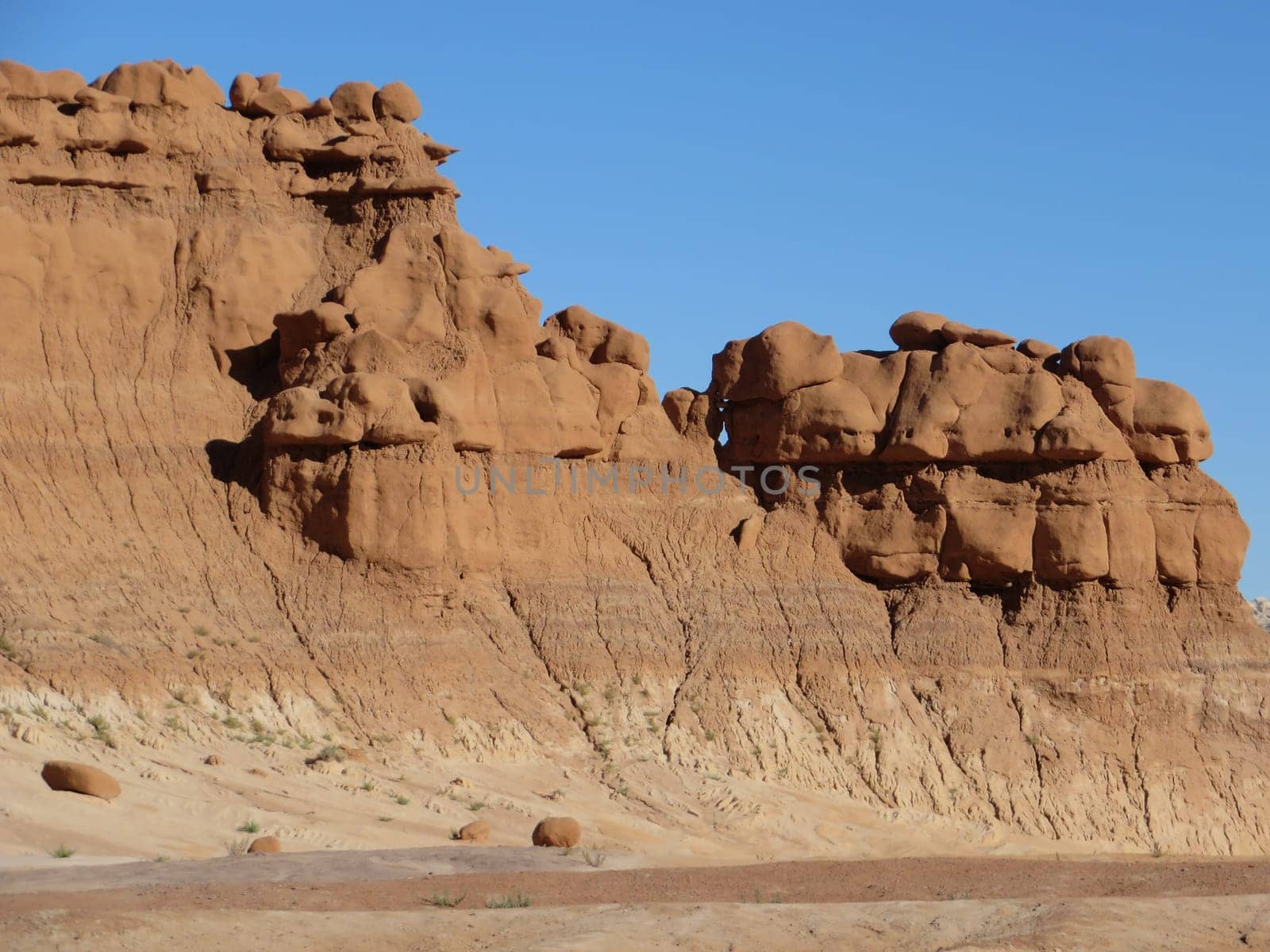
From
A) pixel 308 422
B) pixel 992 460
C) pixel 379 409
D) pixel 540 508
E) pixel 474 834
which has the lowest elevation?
pixel 474 834

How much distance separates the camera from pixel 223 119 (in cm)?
3691

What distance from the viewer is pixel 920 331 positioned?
39812 mm

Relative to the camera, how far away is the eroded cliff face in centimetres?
3262

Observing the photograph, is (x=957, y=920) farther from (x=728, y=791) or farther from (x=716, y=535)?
(x=716, y=535)

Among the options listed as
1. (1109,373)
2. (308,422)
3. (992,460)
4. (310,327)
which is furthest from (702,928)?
(1109,373)

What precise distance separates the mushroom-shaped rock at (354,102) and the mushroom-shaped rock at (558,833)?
16363mm

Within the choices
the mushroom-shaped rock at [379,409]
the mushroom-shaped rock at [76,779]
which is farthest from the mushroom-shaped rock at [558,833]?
the mushroom-shaped rock at [379,409]

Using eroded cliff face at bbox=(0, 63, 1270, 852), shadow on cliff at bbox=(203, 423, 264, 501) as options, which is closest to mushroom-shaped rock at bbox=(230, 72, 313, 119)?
eroded cliff face at bbox=(0, 63, 1270, 852)

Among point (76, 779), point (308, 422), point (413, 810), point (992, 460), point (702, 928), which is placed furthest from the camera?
point (992, 460)

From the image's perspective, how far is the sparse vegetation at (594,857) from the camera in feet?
78.6

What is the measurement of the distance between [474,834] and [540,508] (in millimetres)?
9900

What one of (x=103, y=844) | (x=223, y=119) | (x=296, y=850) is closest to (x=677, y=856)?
(x=296, y=850)

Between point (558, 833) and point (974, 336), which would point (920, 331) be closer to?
point (974, 336)

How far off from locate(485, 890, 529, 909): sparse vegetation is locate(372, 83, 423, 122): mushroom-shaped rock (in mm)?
20948
